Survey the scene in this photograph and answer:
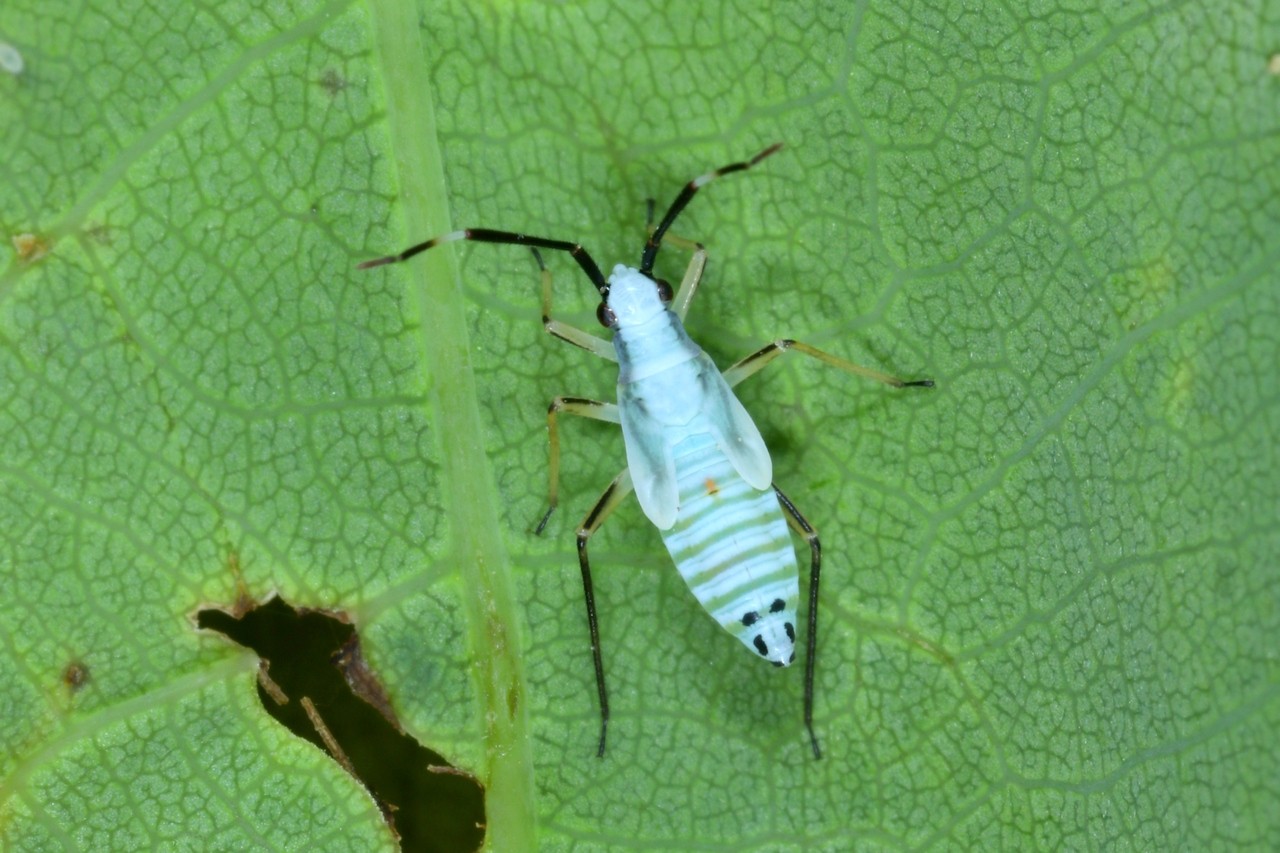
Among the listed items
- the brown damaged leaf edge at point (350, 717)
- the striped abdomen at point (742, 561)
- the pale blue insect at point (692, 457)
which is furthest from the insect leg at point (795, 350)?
the brown damaged leaf edge at point (350, 717)

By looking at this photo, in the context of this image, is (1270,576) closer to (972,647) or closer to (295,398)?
(972,647)

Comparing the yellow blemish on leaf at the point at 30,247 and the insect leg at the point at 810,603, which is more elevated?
the yellow blemish on leaf at the point at 30,247

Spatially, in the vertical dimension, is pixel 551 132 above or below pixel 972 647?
above

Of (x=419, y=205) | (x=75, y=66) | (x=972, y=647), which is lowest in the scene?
(x=972, y=647)

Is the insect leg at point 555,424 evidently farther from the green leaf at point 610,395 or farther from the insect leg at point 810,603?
the insect leg at point 810,603

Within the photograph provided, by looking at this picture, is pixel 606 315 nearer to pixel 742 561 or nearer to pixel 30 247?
pixel 742 561

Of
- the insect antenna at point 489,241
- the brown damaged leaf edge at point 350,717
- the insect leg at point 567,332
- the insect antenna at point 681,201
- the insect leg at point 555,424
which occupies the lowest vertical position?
the brown damaged leaf edge at point 350,717

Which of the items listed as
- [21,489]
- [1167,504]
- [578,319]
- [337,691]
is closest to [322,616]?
[337,691]
